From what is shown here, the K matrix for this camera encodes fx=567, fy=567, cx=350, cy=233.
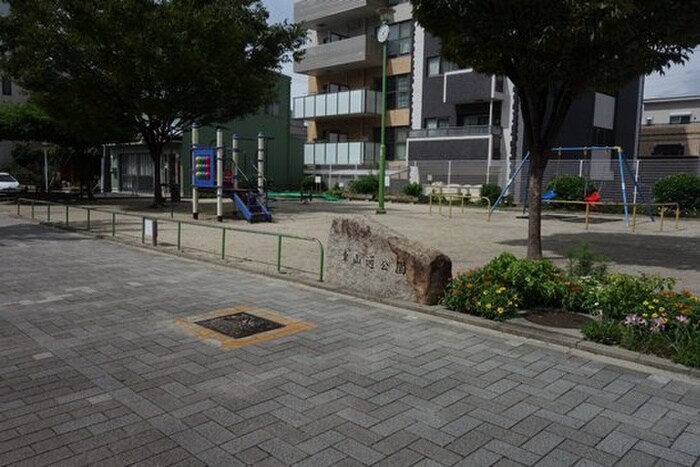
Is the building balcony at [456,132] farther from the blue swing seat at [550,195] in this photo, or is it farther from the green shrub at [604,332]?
the green shrub at [604,332]

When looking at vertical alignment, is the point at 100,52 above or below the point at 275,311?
above

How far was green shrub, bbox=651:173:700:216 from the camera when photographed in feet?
73.5

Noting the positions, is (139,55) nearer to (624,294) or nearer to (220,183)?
(220,183)

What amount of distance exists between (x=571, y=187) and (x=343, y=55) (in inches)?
763

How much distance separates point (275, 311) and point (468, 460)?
12.9 ft

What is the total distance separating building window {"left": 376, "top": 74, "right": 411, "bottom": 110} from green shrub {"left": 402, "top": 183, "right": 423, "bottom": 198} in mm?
7241

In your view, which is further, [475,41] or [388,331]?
[475,41]

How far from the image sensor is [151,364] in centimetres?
501

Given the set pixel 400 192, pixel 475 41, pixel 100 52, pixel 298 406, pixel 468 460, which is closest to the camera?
pixel 468 460

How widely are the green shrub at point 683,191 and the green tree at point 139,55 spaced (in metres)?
17.0

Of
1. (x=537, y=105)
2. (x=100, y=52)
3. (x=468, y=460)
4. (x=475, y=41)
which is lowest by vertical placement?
(x=468, y=460)

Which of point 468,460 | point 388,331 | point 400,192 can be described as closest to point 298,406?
point 468,460

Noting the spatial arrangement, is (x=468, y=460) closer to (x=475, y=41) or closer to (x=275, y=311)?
(x=275, y=311)

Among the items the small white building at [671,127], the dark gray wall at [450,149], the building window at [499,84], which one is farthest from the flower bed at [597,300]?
the small white building at [671,127]
